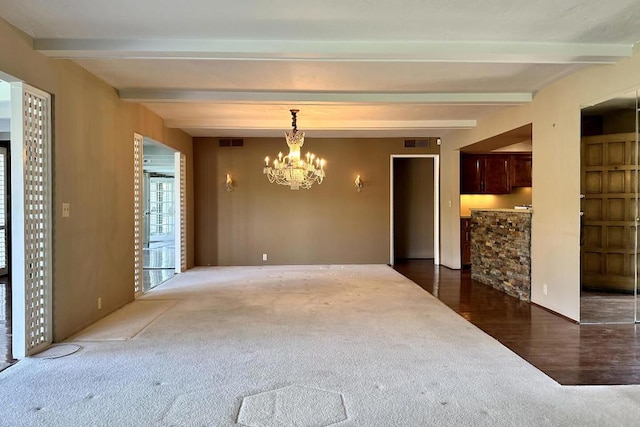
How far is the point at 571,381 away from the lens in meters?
2.87

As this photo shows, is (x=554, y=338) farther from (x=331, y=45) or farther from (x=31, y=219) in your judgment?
(x=31, y=219)

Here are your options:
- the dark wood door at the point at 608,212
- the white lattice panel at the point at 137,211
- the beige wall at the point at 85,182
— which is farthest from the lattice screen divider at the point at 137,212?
the dark wood door at the point at 608,212

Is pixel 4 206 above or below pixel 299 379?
above

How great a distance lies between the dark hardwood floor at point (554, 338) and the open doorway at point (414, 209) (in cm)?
361

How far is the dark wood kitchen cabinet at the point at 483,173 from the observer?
8414 millimetres

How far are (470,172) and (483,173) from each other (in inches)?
10.8

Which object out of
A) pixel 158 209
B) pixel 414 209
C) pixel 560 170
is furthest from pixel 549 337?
pixel 158 209

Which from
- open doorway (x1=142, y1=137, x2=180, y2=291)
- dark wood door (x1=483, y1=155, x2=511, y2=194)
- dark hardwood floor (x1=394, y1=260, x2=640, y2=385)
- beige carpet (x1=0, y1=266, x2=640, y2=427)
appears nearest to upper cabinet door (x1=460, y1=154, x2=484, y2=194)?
dark wood door (x1=483, y1=155, x2=511, y2=194)

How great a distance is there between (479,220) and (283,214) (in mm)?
3830

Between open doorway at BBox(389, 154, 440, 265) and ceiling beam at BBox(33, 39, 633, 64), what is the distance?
609 cm

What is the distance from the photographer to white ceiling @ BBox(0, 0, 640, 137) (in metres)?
2.94

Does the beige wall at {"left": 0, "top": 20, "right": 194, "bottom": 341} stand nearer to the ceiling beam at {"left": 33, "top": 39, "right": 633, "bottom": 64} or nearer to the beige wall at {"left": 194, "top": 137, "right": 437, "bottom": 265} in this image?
the ceiling beam at {"left": 33, "top": 39, "right": 633, "bottom": 64}

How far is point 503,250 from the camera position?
6027 mm

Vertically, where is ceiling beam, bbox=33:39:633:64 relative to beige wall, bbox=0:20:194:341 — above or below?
above
